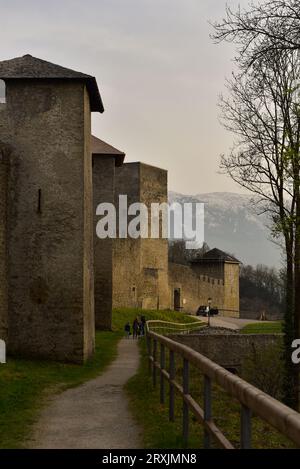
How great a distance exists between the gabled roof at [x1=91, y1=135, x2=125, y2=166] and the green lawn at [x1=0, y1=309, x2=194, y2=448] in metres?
12.0

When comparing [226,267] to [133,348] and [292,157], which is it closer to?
[133,348]

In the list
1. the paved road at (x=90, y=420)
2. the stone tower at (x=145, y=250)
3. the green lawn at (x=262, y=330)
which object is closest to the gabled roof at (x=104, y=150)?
the stone tower at (x=145, y=250)

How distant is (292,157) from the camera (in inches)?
538

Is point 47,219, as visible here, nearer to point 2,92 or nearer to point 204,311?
point 2,92

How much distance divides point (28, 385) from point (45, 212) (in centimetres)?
601

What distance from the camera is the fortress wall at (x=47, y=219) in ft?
56.2

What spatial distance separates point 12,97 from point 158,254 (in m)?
32.7

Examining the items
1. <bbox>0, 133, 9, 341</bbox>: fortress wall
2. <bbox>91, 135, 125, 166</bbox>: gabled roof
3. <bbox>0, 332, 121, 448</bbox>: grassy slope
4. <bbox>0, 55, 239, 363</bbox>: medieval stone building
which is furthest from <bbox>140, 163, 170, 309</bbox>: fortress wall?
<bbox>0, 133, 9, 341</bbox>: fortress wall

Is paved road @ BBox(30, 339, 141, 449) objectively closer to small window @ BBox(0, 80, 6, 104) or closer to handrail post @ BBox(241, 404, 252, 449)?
handrail post @ BBox(241, 404, 252, 449)

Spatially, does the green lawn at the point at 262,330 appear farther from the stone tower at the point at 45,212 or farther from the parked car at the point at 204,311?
the stone tower at the point at 45,212

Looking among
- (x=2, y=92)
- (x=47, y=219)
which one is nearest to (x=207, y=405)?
(x=47, y=219)

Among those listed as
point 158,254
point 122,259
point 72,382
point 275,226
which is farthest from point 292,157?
point 158,254

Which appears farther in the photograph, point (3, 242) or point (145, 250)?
point (145, 250)

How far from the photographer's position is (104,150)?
1257 inches
